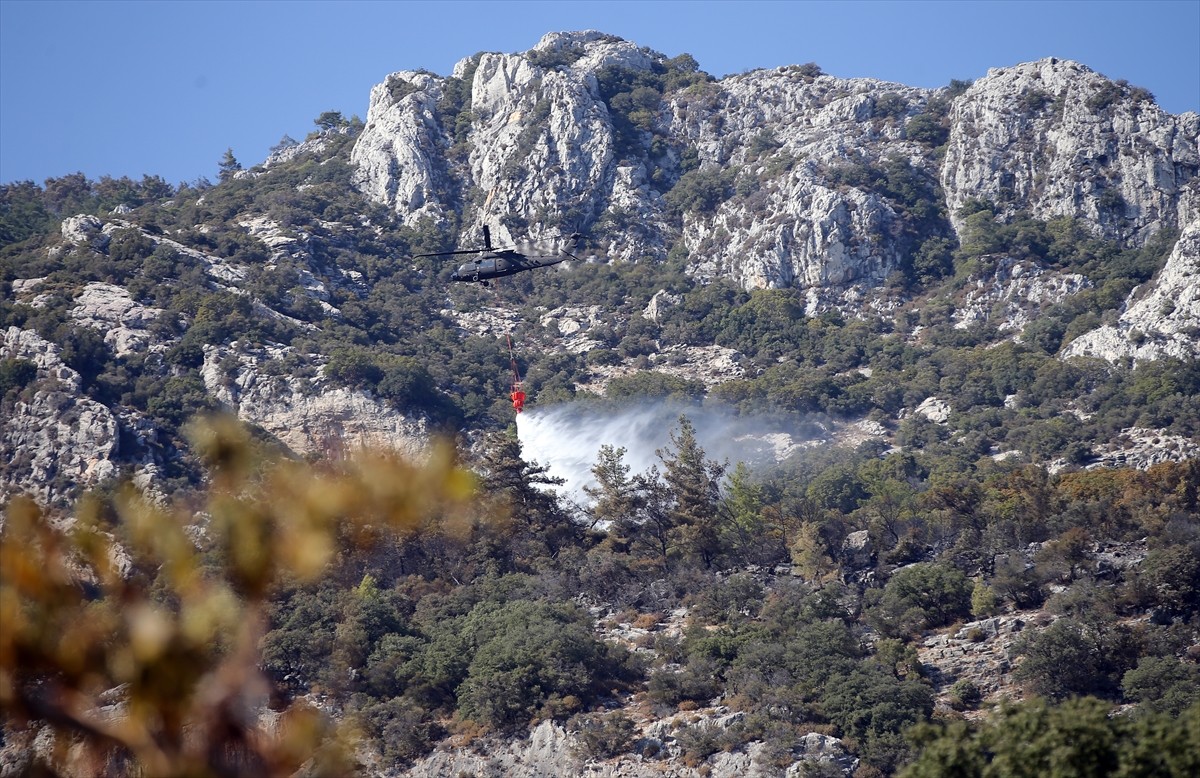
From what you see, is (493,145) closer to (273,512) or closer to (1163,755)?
(273,512)

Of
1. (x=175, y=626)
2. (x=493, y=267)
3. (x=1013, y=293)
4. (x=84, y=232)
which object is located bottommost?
(x=175, y=626)

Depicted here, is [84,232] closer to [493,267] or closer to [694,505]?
[694,505]

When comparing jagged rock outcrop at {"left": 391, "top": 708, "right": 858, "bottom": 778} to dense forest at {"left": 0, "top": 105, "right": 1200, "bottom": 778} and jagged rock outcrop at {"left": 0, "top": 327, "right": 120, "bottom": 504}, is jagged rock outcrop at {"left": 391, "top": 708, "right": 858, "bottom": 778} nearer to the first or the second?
dense forest at {"left": 0, "top": 105, "right": 1200, "bottom": 778}

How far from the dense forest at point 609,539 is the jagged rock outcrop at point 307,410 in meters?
1.55

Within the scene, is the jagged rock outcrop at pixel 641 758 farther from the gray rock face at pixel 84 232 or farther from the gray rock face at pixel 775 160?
the gray rock face at pixel 84 232

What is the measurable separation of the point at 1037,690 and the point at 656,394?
5079cm

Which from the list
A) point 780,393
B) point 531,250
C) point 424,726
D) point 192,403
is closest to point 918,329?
point 780,393

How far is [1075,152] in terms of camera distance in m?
109

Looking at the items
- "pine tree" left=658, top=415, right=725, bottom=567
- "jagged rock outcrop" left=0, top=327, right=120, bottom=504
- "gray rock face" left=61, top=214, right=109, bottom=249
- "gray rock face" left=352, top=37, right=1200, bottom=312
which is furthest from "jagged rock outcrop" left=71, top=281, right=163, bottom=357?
"pine tree" left=658, top=415, right=725, bottom=567

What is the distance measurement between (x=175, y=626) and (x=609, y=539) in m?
45.9

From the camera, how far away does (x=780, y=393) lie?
3748 inches

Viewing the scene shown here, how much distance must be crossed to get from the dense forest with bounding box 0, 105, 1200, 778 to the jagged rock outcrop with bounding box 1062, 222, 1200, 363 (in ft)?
6.95

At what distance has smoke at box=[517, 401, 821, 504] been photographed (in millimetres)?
88438

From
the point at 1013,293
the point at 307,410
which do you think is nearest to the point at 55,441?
the point at 307,410
